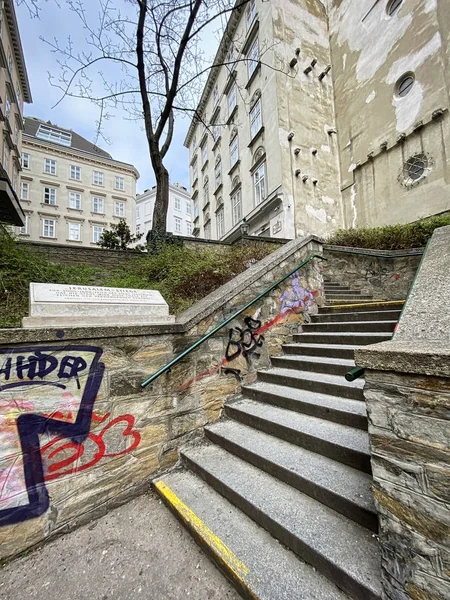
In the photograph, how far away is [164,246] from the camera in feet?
21.9

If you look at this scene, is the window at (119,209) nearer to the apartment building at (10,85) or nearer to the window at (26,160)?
the window at (26,160)

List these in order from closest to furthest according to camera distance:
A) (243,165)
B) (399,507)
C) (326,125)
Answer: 1. (399,507)
2. (326,125)
3. (243,165)

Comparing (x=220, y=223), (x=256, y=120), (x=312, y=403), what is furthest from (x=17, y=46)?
(x=312, y=403)

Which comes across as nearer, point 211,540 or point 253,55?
point 211,540

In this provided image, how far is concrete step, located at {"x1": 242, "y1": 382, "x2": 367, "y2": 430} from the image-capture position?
2.35 meters

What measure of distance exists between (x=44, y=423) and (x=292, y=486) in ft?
6.85

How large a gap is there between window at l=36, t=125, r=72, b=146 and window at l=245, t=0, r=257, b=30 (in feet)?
79.6

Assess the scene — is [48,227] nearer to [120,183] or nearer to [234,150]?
[120,183]

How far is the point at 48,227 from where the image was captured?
2464 centimetres

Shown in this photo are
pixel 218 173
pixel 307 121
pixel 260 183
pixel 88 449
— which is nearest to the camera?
pixel 88 449

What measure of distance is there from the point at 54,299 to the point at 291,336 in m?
3.31

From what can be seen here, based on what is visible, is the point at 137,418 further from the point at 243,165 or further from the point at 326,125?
the point at 326,125

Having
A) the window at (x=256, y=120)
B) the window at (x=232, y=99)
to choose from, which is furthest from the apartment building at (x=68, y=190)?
the window at (x=256, y=120)

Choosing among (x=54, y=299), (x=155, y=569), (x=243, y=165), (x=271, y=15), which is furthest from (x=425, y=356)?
(x=271, y=15)
